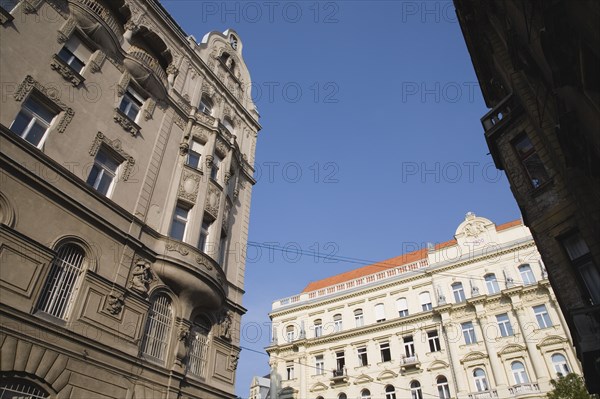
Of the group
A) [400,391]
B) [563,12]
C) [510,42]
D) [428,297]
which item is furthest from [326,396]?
[563,12]

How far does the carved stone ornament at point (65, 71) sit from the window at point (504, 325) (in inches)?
1319

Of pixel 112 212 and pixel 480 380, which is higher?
pixel 112 212

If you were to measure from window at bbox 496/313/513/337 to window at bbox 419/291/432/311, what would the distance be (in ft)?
19.9

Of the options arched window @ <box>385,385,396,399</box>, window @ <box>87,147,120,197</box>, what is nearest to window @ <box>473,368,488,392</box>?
arched window @ <box>385,385,396,399</box>

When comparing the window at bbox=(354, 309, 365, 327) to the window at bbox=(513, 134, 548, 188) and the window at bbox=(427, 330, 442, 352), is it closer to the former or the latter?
the window at bbox=(427, 330, 442, 352)

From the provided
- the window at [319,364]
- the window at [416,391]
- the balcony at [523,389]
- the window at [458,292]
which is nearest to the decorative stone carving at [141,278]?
the balcony at [523,389]

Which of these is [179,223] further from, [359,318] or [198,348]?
[359,318]

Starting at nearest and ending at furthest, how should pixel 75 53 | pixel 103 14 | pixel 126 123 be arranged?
pixel 75 53, pixel 126 123, pixel 103 14

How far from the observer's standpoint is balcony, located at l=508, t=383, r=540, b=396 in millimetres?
27797

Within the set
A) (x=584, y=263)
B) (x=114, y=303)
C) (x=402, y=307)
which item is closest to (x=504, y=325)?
(x=402, y=307)

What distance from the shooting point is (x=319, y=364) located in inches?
1549

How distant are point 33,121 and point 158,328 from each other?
7607 mm

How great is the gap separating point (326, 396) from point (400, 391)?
7.32m

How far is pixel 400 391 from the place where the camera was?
33.8 metres
